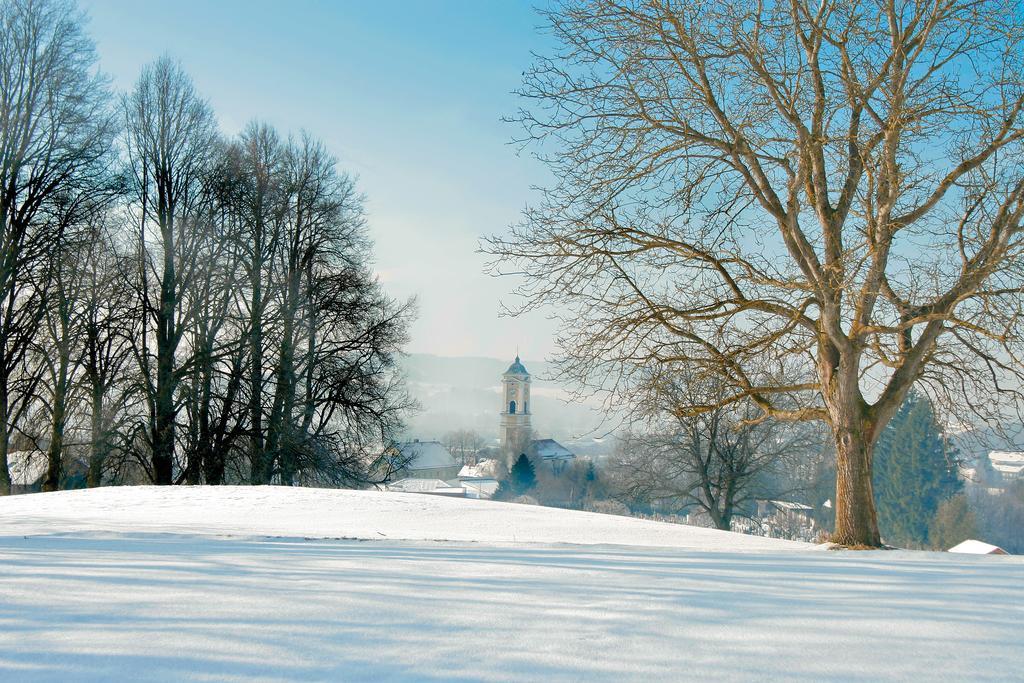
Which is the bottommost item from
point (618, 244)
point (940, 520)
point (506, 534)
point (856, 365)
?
point (940, 520)

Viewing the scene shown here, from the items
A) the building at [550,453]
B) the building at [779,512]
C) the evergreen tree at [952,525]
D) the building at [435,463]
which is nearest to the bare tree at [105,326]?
the building at [779,512]

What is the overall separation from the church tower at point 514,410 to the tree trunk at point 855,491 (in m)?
63.5

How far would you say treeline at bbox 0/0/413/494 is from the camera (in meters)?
18.0

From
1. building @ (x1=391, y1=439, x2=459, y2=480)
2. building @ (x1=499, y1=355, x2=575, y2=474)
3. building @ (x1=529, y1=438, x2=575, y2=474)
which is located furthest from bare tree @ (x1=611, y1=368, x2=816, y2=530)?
building @ (x1=499, y1=355, x2=575, y2=474)

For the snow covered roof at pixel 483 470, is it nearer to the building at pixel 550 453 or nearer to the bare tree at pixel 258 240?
the building at pixel 550 453

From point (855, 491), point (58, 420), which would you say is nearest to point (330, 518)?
point (855, 491)

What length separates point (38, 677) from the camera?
2.45 m

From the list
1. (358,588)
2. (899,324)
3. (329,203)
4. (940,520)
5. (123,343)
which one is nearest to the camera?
(358,588)

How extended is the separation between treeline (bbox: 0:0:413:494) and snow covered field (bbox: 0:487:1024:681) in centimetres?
1347

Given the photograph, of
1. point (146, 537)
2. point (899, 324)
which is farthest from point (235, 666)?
point (899, 324)

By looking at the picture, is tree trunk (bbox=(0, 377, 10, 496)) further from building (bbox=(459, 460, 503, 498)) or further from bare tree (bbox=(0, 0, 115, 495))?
building (bbox=(459, 460, 503, 498))

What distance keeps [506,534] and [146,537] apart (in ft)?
11.9

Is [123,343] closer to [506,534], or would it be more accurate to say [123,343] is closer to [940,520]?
[506,534]

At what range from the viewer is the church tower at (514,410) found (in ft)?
239
